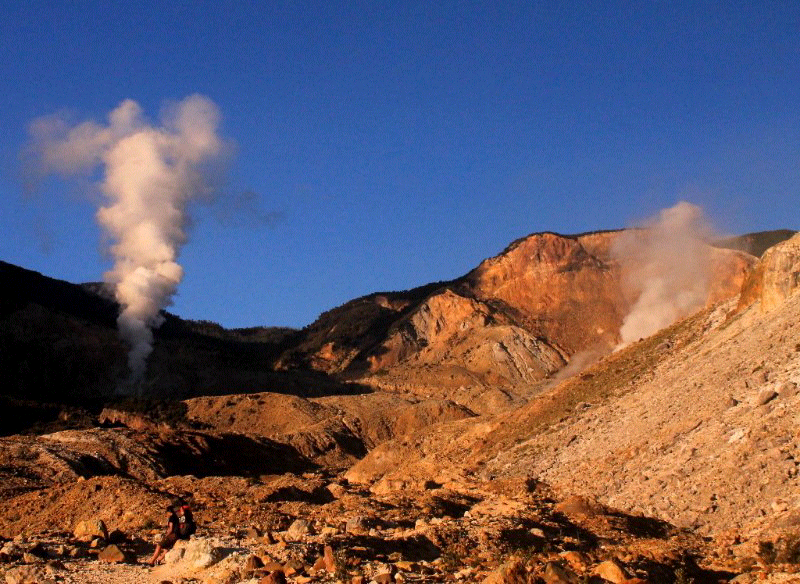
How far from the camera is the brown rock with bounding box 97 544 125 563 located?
1402 centimetres

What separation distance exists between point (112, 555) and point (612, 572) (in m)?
7.78

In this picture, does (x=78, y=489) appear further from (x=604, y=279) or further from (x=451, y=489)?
(x=604, y=279)

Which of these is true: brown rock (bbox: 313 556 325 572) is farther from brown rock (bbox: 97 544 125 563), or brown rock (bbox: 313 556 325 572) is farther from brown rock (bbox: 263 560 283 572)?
brown rock (bbox: 97 544 125 563)

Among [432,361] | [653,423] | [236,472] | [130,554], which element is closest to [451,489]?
[653,423]

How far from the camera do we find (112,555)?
14.1 meters

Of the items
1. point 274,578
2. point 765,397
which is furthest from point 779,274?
point 274,578

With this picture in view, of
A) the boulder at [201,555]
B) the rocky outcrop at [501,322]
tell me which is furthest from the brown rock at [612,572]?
the rocky outcrop at [501,322]

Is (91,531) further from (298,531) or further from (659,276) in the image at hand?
(659,276)

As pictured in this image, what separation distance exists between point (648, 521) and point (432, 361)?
64.8 metres

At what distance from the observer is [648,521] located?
1709 cm

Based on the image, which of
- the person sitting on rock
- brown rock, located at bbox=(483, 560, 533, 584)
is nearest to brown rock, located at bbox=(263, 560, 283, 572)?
the person sitting on rock

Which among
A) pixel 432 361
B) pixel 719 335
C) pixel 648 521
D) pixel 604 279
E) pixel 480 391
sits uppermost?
pixel 604 279

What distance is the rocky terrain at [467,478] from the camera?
12.8 metres

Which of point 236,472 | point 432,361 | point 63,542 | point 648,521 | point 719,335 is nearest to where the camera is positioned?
point 63,542
